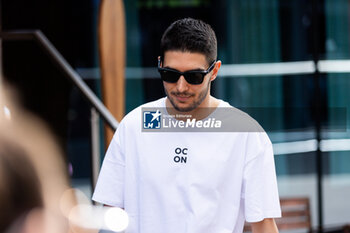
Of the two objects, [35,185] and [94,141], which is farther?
[35,185]

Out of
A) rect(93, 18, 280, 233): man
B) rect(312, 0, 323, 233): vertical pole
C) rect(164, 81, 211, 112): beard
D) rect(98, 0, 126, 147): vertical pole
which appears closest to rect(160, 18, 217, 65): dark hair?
rect(93, 18, 280, 233): man

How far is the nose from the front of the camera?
5.91ft

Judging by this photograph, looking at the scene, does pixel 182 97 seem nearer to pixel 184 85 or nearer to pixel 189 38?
pixel 184 85

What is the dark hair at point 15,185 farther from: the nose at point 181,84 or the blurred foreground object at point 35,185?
the nose at point 181,84

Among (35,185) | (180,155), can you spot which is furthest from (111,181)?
(35,185)

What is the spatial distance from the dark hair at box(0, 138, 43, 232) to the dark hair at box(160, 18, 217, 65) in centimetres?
132

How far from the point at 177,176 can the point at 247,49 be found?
326cm

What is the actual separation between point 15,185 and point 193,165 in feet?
4.92

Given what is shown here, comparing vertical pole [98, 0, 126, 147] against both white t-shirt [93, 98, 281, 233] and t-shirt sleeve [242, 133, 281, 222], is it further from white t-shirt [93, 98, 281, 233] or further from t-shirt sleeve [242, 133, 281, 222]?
t-shirt sleeve [242, 133, 281, 222]

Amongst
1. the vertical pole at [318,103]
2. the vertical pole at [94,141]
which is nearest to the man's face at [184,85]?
the vertical pole at [94,141]

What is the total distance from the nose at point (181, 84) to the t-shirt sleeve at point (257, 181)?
0.25 metres

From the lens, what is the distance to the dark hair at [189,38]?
70.6 inches

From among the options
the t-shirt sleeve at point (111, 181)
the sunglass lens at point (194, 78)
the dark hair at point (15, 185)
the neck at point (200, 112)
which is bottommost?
the dark hair at point (15, 185)

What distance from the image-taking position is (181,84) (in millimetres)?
1807
